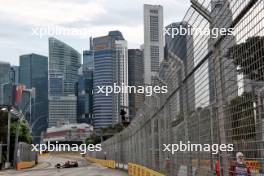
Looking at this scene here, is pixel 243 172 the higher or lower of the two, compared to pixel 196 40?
lower

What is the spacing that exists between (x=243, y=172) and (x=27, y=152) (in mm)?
52895

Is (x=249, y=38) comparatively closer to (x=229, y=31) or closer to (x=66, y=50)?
(x=229, y=31)

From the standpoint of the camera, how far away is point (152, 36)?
37875 millimetres

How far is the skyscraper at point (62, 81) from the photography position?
445 ft

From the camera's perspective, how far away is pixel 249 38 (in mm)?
4496

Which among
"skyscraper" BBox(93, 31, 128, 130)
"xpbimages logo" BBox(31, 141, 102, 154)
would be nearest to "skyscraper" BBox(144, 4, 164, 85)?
"skyscraper" BBox(93, 31, 128, 130)

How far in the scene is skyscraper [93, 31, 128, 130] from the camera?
71188 millimetres

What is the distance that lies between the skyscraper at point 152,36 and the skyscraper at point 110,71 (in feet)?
41.7

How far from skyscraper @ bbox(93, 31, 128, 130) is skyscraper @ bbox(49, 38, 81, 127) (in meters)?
30.5

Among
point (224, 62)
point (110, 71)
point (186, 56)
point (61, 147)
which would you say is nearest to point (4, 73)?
point (61, 147)

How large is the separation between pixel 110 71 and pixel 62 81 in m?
70.8

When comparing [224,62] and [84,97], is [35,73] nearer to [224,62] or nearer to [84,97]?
[84,97]

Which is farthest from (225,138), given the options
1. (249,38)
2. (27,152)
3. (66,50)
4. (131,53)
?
(66,50)

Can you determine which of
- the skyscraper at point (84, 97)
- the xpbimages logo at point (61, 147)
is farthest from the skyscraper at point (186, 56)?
the skyscraper at point (84, 97)
